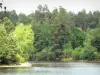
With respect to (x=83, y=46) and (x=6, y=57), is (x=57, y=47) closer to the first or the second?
(x=83, y=46)

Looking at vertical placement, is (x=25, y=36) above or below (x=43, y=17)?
below

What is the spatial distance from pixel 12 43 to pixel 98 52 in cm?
4430

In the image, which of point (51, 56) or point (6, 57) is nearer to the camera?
point (6, 57)

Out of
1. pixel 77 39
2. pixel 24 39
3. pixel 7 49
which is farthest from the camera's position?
pixel 77 39

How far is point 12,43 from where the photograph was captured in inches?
2975

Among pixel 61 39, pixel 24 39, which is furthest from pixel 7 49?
pixel 61 39

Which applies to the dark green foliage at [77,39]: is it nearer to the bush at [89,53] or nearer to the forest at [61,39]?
the forest at [61,39]

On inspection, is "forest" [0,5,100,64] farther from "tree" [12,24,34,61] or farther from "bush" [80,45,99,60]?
"tree" [12,24,34,61]

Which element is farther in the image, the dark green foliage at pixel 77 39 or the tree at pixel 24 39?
the dark green foliage at pixel 77 39

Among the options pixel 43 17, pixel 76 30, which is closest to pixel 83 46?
pixel 76 30

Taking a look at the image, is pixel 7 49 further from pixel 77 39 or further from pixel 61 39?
pixel 77 39

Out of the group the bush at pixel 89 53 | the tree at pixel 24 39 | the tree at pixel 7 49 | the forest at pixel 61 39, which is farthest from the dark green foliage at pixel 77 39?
the tree at pixel 7 49

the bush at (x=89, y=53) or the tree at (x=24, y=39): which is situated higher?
the tree at (x=24, y=39)

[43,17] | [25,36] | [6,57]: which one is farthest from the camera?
[43,17]
